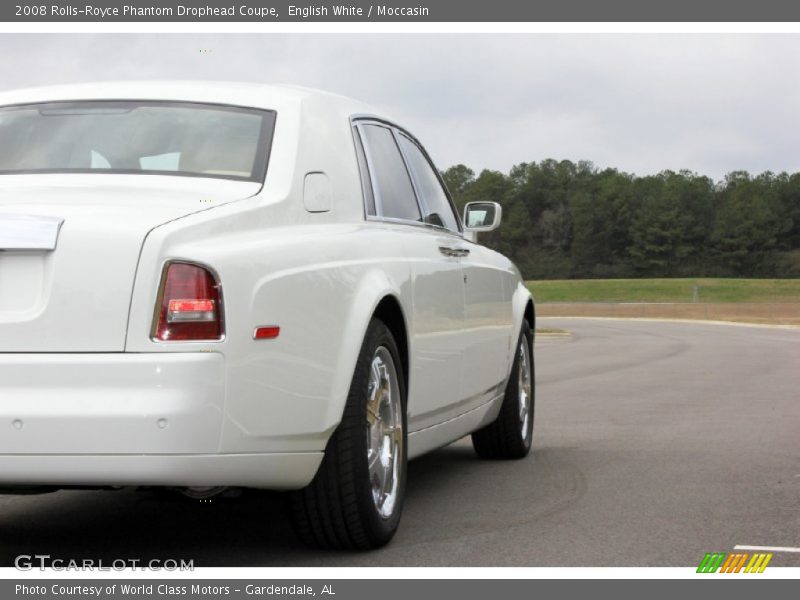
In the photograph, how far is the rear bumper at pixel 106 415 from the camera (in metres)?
4.08

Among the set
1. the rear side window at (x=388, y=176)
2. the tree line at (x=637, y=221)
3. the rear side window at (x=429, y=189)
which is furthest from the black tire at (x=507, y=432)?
the tree line at (x=637, y=221)

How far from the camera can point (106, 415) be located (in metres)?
4.07

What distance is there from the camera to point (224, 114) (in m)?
5.35

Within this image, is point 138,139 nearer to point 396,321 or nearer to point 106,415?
point 396,321

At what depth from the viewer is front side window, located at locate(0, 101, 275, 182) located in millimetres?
5062

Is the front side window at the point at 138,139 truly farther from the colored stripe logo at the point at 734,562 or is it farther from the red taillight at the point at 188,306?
the colored stripe logo at the point at 734,562

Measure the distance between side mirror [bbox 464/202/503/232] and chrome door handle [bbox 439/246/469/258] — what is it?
89 cm

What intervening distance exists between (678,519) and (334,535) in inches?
68.2

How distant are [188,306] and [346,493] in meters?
1.09

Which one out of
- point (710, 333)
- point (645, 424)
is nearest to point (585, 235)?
point (710, 333)

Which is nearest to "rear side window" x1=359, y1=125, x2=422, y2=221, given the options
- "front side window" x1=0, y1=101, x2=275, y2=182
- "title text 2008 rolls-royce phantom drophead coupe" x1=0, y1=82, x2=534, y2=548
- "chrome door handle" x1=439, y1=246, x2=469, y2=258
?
"title text 2008 rolls-royce phantom drophead coupe" x1=0, y1=82, x2=534, y2=548

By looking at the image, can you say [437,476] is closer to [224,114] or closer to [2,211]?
[224,114]

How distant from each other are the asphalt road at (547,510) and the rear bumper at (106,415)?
63 centimetres

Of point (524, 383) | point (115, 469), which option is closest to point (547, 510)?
point (524, 383)
